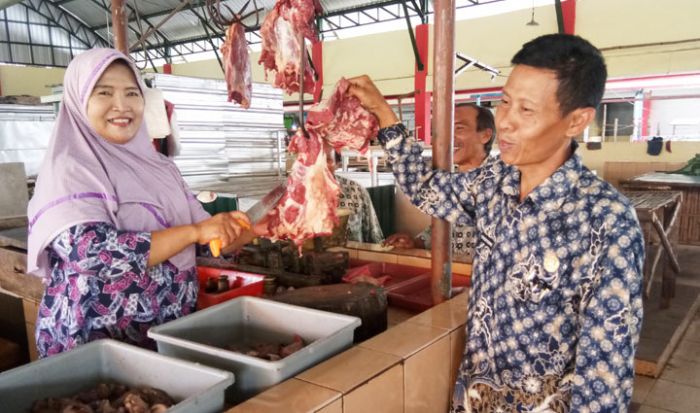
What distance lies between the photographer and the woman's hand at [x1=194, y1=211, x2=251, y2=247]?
61.3 inches

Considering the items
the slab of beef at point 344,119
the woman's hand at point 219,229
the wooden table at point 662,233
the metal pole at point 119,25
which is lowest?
the wooden table at point 662,233

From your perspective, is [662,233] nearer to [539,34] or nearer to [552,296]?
[552,296]

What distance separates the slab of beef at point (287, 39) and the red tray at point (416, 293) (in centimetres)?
98

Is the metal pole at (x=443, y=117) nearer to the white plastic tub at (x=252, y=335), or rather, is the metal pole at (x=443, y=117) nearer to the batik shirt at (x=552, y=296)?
the batik shirt at (x=552, y=296)

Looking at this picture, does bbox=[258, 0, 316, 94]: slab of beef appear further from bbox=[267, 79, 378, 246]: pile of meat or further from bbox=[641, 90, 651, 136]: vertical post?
bbox=[641, 90, 651, 136]: vertical post

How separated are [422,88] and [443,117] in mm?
9595

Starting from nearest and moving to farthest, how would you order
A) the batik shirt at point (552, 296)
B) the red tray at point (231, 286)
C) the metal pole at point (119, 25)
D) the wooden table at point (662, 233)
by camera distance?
the batik shirt at point (552, 296) → the red tray at point (231, 286) → the metal pole at point (119, 25) → the wooden table at point (662, 233)

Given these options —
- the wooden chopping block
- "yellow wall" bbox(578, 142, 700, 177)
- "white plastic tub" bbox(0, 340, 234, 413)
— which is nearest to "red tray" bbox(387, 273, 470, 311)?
the wooden chopping block

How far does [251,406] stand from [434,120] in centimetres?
125

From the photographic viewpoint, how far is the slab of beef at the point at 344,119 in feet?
6.48

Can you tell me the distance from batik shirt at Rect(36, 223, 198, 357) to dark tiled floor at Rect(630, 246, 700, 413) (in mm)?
3111

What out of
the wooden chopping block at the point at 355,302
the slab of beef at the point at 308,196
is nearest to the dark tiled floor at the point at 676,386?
the wooden chopping block at the point at 355,302

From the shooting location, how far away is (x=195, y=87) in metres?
6.33

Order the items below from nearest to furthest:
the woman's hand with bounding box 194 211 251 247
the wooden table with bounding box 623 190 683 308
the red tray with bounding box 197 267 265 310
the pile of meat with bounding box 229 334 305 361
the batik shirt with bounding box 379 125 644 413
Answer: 1. the batik shirt with bounding box 379 125 644 413
2. the pile of meat with bounding box 229 334 305 361
3. the woman's hand with bounding box 194 211 251 247
4. the red tray with bounding box 197 267 265 310
5. the wooden table with bounding box 623 190 683 308
